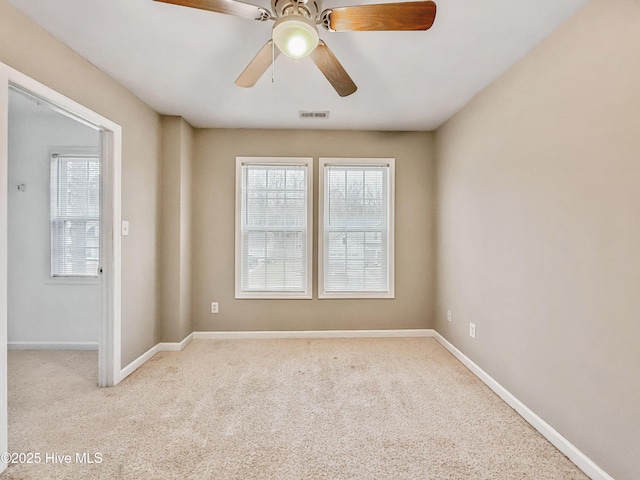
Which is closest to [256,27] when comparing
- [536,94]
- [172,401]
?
[536,94]

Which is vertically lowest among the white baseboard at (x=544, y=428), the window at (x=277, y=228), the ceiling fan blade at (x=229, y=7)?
the white baseboard at (x=544, y=428)

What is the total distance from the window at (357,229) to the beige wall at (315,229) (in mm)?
99

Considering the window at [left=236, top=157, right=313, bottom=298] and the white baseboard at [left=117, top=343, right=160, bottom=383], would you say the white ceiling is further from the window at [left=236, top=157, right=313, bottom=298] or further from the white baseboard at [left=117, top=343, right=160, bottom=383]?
the white baseboard at [left=117, top=343, right=160, bottom=383]

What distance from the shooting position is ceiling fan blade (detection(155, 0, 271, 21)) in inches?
51.5

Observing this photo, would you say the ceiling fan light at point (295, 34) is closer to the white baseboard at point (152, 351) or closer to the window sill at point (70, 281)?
the white baseboard at point (152, 351)

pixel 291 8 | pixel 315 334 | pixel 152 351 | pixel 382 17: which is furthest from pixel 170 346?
pixel 382 17

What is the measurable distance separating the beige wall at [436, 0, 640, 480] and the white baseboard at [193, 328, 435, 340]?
103 cm

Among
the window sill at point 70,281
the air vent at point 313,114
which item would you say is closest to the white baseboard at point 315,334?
the window sill at point 70,281

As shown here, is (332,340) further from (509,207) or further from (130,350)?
(509,207)

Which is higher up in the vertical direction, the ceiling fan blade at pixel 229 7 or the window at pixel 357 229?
the ceiling fan blade at pixel 229 7

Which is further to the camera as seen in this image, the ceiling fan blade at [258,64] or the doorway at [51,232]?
the doorway at [51,232]

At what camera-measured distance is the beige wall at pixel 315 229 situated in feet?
11.6

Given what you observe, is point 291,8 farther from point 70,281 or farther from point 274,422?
point 70,281

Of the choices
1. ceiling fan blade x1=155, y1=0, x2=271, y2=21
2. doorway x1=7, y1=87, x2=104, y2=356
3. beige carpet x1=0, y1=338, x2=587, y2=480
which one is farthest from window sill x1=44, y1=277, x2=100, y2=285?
ceiling fan blade x1=155, y1=0, x2=271, y2=21
